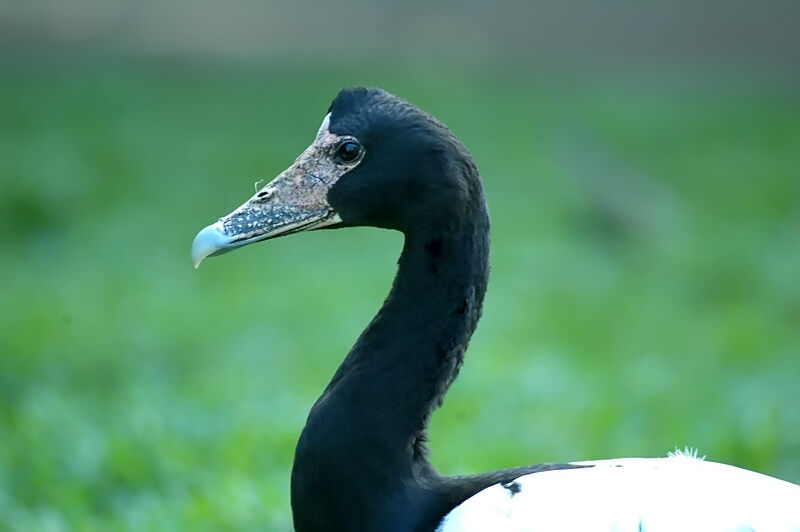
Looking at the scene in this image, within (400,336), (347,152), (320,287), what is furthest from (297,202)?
(320,287)

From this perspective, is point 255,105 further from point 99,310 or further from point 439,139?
point 439,139

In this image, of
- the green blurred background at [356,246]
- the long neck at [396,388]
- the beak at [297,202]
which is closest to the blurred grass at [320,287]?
the green blurred background at [356,246]

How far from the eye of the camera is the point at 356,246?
916 cm

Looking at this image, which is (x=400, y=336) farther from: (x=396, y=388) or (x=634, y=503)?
(x=634, y=503)

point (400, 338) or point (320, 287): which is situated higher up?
point (320, 287)

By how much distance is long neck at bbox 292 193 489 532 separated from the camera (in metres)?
2.86

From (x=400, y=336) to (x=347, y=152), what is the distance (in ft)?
1.49

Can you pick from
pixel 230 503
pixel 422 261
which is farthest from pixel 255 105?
pixel 422 261

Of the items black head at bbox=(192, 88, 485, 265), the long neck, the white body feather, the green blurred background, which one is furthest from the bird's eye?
the green blurred background

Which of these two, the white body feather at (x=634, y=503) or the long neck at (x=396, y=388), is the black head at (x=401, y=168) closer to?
the long neck at (x=396, y=388)

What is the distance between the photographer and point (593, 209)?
9453 mm

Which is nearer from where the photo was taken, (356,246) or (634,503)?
(634,503)

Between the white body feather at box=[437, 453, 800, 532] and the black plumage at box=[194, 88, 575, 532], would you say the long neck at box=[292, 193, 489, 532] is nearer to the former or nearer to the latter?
the black plumage at box=[194, 88, 575, 532]

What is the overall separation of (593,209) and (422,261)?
6.64 meters
